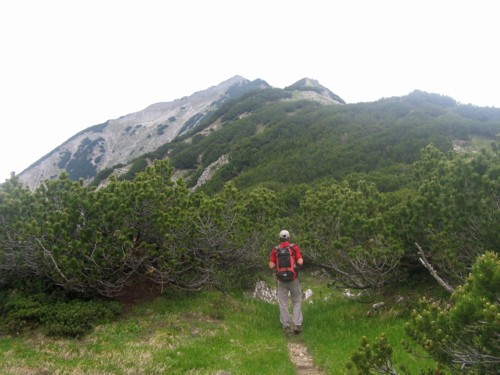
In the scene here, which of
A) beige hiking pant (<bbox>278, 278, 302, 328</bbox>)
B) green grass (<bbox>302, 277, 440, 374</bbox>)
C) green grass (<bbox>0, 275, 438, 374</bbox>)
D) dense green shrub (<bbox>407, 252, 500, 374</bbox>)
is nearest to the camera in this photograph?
dense green shrub (<bbox>407, 252, 500, 374</bbox>)

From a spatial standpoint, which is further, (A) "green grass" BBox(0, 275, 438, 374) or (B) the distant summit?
(B) the distant summit

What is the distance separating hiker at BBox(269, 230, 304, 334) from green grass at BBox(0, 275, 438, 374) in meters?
0.31

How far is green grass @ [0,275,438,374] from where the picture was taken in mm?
6527

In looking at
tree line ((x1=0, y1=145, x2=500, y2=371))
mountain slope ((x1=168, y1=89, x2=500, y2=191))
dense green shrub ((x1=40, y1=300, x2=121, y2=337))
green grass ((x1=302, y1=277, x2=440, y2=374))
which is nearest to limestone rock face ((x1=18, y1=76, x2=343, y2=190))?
mountain slope ((x1=168, y1=89, x2=500, y2=191))

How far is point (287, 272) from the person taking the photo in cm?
869

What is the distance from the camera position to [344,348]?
7.25m

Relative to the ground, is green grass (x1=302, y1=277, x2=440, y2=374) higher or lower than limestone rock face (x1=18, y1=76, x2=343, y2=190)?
lower

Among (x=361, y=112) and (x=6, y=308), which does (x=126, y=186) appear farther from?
(x=361, y=112)

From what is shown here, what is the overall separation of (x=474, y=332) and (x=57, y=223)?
28.0ft

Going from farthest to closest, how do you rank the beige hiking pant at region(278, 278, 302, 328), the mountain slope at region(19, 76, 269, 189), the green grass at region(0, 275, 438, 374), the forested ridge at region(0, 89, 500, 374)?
the mountain slope at region(19, 76, 269, 189) → the beige hiking pant at region(278, 278, 302, 328) → the forested ridge at region(0, 89, 500, 374) → the green grass at region(0, 275, 438, 374)

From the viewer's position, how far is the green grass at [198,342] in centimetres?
653

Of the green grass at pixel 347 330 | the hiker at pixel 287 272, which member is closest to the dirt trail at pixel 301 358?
the green grass at pixel 347 330

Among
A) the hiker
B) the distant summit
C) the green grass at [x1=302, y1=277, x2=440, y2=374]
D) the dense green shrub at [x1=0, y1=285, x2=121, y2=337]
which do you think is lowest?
the green grass at [x1=302, y1=277, x2=440, y2=374]

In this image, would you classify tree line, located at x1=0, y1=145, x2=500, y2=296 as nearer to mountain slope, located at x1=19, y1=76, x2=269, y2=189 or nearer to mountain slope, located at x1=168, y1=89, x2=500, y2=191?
mountain slope, located at x1=168, y1=89, x2=500, y2=191
